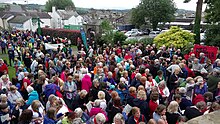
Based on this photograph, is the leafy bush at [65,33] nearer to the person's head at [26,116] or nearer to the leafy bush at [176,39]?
the leafy bush at [176,39]

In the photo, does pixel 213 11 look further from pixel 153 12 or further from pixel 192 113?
pixel 153 12

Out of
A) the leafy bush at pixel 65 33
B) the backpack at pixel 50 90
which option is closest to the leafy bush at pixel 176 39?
the backpack at pixel 50 90

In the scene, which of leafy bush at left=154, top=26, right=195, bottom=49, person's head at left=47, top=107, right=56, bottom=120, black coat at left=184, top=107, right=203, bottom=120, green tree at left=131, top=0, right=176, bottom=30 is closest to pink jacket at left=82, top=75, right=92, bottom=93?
person's head at left=47, top=107, right=56, bottom=120

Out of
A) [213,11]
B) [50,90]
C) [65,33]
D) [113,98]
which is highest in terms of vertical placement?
[213,11]

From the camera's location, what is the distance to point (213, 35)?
70.0ft

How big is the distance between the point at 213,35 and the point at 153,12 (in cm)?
2969

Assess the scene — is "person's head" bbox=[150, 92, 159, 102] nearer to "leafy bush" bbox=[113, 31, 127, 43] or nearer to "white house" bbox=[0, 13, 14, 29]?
"leafy bush" bbox=[113, 31, 127, 43]

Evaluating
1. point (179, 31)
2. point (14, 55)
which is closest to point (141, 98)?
point (14, 55)

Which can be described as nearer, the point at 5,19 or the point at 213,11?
the point at 213,11

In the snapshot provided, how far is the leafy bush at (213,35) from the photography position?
20552 millimetres

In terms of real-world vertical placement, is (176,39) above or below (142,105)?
above

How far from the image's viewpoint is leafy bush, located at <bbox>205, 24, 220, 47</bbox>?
67.4 feet

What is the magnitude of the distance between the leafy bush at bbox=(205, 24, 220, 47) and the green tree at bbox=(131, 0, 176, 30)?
94.2ft

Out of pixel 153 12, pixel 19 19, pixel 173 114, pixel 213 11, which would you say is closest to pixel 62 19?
pixel 19 19
